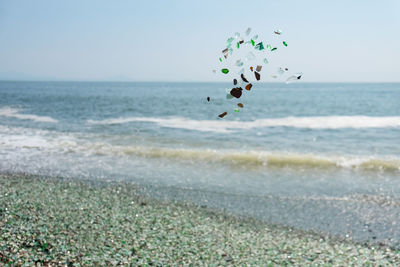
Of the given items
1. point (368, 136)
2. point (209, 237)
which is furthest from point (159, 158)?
point (368, 136)

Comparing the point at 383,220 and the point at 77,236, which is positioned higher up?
the point at 77,236

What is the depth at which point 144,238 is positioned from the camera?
18.6ft

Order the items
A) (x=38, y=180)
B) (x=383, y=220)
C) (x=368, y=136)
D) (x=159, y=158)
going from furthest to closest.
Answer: (x=368, y=136), (x=159, y=158), (x=38, y=180), (x=383, y=220)

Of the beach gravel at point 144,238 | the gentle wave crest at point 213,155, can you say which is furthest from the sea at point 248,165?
the beach gravel at point 144,238

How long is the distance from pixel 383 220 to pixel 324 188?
244 centimetres

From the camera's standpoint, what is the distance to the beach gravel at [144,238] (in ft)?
16.3

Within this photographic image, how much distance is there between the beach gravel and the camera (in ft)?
16.3

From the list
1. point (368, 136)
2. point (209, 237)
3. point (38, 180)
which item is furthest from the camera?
point (368, 136)

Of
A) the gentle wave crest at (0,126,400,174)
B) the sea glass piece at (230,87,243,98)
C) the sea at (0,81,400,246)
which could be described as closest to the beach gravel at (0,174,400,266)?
the sea at (0,81,400,246)

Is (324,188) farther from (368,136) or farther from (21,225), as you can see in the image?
(368,136)

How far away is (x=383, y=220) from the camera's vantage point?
746cm

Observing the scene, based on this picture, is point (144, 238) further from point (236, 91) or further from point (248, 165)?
point (248, 165)

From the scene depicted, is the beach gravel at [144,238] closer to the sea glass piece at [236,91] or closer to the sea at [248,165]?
the sea at [248,165]

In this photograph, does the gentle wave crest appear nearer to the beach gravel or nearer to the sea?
the sea
